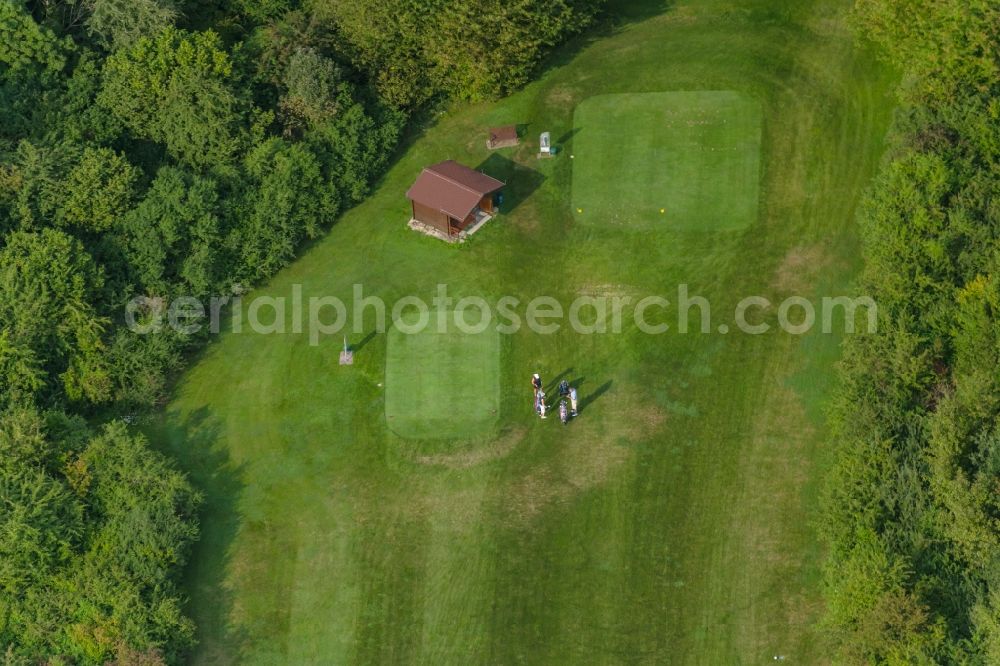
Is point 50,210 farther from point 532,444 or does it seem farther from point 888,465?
point 888,465

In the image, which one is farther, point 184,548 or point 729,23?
point 729,23

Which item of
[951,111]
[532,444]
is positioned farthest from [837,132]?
[532,444]

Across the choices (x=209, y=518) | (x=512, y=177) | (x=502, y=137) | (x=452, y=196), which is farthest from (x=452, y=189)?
(x=209, y=518)

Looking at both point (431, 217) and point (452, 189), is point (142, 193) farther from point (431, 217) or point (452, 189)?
point (452, 189)

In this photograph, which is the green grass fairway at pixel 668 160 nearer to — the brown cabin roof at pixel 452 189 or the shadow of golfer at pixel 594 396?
the brown cabin roof at pixel 452 189

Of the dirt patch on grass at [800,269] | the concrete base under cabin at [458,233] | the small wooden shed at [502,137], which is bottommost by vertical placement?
the dirt patch on grass at [800,269]

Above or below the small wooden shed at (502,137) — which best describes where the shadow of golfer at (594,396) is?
below

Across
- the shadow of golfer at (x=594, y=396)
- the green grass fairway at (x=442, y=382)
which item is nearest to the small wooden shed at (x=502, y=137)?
the green grass fairway at (x=442, y=382)
